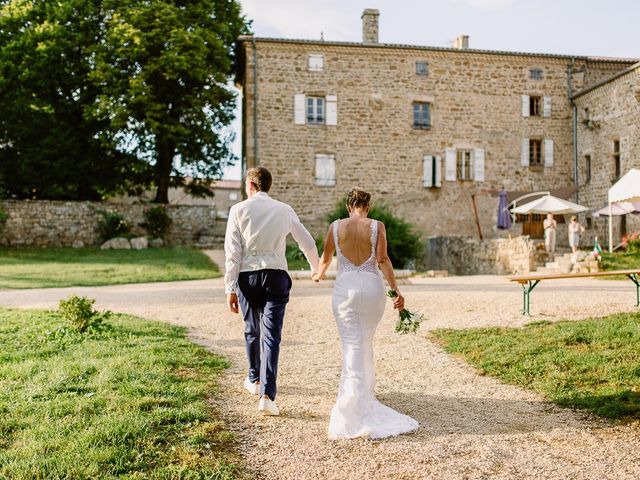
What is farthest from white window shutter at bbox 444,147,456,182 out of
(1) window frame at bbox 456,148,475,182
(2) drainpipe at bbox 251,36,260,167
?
(2) drainpipe at bbox 251,36,260,167

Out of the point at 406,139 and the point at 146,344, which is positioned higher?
A: the point at 406,139

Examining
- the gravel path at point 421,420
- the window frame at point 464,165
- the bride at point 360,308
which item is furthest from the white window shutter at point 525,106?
the bride at point 360,308

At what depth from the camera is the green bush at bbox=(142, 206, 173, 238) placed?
2602 cm

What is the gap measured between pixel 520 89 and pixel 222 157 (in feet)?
43.5

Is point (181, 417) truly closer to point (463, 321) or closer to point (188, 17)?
point (463, 321)

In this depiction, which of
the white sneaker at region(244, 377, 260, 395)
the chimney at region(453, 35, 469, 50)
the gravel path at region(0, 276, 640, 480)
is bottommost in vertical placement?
the gravel path at region(0, 276, 640, 480)

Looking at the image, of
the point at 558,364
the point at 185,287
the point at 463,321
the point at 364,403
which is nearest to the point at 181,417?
the point at 364,403

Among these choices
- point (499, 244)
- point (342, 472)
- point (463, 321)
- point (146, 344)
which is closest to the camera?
point (342, 472)

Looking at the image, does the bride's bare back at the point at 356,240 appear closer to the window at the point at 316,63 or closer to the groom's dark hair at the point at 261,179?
the groom's dark hair at the point at 261,179

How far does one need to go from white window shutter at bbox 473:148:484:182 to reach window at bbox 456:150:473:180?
184 millimetres

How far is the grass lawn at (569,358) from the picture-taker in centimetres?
529

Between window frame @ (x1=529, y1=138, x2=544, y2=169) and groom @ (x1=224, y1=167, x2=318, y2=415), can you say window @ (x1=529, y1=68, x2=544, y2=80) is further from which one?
groom @ (x1=224, y1=167, x2=318, y2=415)

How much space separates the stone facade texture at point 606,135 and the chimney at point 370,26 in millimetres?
9003

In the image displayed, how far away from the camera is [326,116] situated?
26734mm
